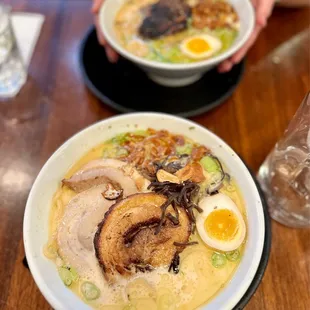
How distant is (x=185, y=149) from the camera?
1.50 metres

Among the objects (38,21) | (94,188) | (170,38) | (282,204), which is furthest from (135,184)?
(38,21)

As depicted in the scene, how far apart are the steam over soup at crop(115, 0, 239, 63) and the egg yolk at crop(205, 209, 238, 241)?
0.91 metres

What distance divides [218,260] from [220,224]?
11 cm

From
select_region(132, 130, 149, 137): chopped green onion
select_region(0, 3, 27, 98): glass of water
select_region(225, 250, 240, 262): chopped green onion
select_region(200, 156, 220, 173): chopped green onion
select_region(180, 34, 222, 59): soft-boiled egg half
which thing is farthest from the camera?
select_region(180, 34, 222, 59): soft-boiled egg half

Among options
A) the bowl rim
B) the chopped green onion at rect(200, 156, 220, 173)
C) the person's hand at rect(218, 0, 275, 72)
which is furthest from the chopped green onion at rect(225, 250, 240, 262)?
the person's hand at rect(218, 0, 275, 72)

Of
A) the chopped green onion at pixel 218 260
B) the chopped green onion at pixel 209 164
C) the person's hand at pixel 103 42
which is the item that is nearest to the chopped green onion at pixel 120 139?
the chopped green onion at pixel 209 164

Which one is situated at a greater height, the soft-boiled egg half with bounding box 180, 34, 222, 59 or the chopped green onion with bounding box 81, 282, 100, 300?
the soft-boiled egg half with bounding box 180, 34, 222, 59

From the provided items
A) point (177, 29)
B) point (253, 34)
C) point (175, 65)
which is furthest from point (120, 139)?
point (253, 34)

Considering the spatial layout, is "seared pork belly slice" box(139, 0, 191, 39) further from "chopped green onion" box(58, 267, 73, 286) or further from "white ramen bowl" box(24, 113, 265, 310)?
"chopped green onion" box(58, 267, 73, 286)

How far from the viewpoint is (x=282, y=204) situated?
1.60m

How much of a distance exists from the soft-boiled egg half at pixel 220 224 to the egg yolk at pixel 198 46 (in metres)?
0.93

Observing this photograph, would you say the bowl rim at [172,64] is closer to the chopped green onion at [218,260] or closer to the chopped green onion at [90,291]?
the chopped green onion at [218,260]

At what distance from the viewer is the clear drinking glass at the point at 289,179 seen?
1.47 metres

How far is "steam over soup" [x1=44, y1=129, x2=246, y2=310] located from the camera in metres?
1.20
